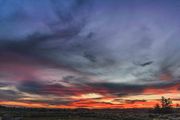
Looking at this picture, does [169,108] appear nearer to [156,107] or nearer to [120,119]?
[156,107]

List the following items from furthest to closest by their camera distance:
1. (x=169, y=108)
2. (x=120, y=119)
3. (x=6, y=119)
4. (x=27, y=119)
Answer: (x=169, y=108), (x=120, y=119), (x=27, y=119), (x=6, y=119)

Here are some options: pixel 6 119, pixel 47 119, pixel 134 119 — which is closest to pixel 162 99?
pixel 134 119

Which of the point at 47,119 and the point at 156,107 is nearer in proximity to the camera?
the point at 47,119

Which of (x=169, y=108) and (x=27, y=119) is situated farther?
(x=169, y=108)

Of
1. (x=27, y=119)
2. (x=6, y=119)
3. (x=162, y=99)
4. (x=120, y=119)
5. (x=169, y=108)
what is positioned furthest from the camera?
(x=162, y=99)

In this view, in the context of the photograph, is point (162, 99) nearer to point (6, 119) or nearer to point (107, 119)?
point (107, 119)

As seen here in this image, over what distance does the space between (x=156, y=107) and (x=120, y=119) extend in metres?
82.1

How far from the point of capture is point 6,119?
291 ft

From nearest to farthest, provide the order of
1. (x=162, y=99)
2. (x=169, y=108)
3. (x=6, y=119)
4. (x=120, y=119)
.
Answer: (x=6, y=119), (x=120, y=119), (x=169, y=108), (x=162, y=99)

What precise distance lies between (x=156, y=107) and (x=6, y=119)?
108805 millimetres

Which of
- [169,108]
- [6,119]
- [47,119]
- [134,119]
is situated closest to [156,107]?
[169,108]

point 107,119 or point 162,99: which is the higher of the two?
point 162,99

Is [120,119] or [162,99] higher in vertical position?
[162,99]

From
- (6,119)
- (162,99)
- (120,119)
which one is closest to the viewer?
(6,119)
